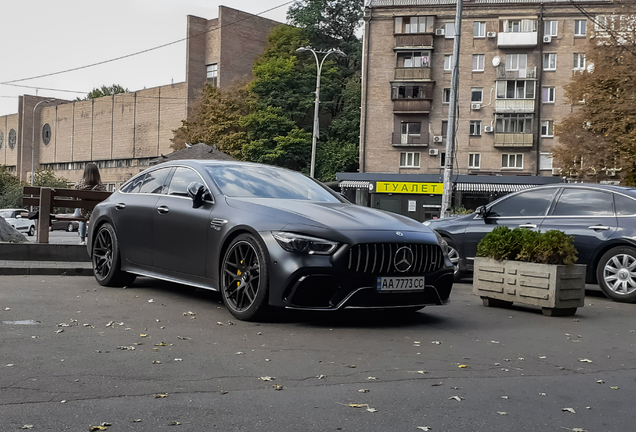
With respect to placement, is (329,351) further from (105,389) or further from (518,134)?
(518,134)

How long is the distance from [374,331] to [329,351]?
43.1 inches

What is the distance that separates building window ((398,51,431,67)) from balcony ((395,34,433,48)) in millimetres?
598

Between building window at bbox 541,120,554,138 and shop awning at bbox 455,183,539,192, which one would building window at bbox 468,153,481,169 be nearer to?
shop awning at bbox 455,183,539,192

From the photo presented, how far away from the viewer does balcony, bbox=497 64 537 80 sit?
5566cm

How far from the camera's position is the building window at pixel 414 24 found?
57469mm

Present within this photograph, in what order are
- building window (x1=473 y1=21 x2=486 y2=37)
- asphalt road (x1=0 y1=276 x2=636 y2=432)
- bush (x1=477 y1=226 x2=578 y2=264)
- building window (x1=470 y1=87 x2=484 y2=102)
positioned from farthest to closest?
building window (x1=473 y1=21 x2=486 y2=37) → building window (x1=470 y1=87 x2=484 y2=102) → bush (x1=477 y1=226 x2=578 y2=264) → asphalt road (x1=0 y1=276 x2=636 y2=432)

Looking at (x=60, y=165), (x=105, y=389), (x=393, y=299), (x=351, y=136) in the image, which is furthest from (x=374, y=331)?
(x=60, y=165)

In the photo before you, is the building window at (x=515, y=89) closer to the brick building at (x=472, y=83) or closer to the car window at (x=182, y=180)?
the brick building at (x=472, y=83)

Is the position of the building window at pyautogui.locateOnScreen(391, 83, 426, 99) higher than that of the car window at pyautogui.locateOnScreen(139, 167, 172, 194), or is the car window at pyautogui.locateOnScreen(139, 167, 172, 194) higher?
the building window at pyautogui.locateOnScreen(391, 83, 426, 99)

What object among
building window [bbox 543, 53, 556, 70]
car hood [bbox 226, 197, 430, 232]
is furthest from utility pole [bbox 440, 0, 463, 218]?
building window [bbox 543, 53, 556, 70]

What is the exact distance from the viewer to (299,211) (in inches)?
276

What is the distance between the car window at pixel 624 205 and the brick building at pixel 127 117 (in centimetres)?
5890

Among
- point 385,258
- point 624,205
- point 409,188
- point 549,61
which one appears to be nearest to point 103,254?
point 385,258

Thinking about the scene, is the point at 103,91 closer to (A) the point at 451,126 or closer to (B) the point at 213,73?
(B) the point at 213,73
